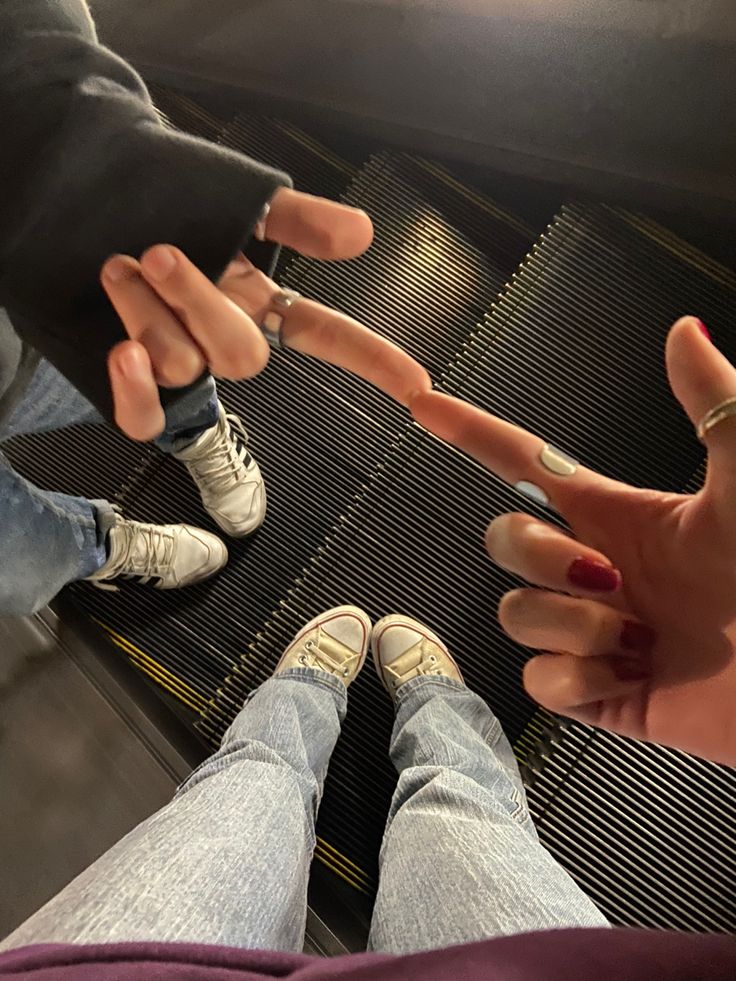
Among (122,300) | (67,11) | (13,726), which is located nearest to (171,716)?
(13,726)

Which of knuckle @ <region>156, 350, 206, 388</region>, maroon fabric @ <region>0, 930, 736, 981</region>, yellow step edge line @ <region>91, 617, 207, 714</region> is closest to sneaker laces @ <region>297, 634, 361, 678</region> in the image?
yellow step edge line @ <region>91, 617, 207, 714</region>

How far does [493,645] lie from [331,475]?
0.56 metres

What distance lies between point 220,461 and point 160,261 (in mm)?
928

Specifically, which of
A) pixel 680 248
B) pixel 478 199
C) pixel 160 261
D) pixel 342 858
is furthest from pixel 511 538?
pixel 478 199

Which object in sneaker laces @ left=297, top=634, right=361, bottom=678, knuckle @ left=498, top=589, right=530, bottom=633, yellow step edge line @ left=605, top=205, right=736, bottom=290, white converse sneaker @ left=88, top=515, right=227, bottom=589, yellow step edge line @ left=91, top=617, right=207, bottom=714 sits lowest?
yellow step edge line @ left=91, top=617, right=207, bottom=714

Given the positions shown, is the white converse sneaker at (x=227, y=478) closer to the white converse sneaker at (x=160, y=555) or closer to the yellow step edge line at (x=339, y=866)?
the white converse sneaker at (x=160, y=555)

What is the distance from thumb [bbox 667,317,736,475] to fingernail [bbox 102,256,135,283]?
0.49 metres

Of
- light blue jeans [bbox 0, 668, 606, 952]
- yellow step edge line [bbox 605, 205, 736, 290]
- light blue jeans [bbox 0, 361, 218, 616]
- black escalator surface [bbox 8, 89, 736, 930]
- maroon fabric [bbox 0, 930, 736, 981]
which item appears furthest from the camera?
yellow step edge line [bbox 605, 205, 736, 290]

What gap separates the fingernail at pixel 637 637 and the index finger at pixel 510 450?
132 mm

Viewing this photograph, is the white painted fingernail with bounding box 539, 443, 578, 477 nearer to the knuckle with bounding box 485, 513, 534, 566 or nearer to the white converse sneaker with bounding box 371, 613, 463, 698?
the knuckle with bounding box 485, 513, 534, 566

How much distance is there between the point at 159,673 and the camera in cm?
153

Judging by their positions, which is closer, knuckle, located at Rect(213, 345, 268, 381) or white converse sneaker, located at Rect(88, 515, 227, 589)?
knuckle, located at Rect(213, 345, 268, 381)

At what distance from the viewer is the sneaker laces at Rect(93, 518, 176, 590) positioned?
1392 millimetres

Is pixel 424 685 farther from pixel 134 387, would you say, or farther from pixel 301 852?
pixel 134 387
